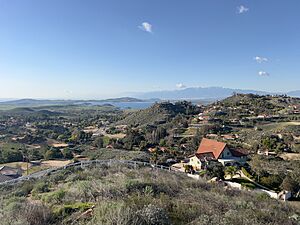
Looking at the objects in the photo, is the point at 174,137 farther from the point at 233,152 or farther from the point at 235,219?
the point at 235,219

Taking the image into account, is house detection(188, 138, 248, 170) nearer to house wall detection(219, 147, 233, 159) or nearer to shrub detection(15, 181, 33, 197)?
house wall detection(219, 147, 233, 159)

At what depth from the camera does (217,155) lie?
32.0 m

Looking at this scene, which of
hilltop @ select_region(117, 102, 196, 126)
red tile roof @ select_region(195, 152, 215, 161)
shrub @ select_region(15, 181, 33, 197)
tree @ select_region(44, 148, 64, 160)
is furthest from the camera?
hilltop @ select_region(117, 102, 196, 126)

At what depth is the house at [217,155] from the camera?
30.0 metres

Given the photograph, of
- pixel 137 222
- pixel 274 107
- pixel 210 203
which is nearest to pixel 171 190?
pixel 210 203

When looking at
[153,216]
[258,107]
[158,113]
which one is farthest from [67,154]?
[258,107]

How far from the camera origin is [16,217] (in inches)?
204

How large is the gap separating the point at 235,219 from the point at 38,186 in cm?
730

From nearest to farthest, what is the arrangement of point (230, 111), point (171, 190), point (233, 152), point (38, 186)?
point (171, 190)
point (38, 186)
point (233, 152)
point (230, 111)

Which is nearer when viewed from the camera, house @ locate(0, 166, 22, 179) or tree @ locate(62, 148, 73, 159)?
house @ locate(0, 166, 22, 179)

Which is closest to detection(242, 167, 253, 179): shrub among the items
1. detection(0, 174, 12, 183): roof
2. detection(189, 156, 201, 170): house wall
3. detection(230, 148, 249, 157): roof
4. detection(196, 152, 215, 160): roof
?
detection(189, 156, 201, 170): house wall

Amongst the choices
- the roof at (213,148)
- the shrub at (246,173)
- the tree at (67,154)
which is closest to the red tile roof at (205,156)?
the roof at (213,148)

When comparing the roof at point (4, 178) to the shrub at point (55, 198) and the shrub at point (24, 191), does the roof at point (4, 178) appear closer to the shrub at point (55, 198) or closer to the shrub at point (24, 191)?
the shrub at point (24, 191)

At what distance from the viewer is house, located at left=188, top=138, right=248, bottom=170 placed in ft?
98.3
